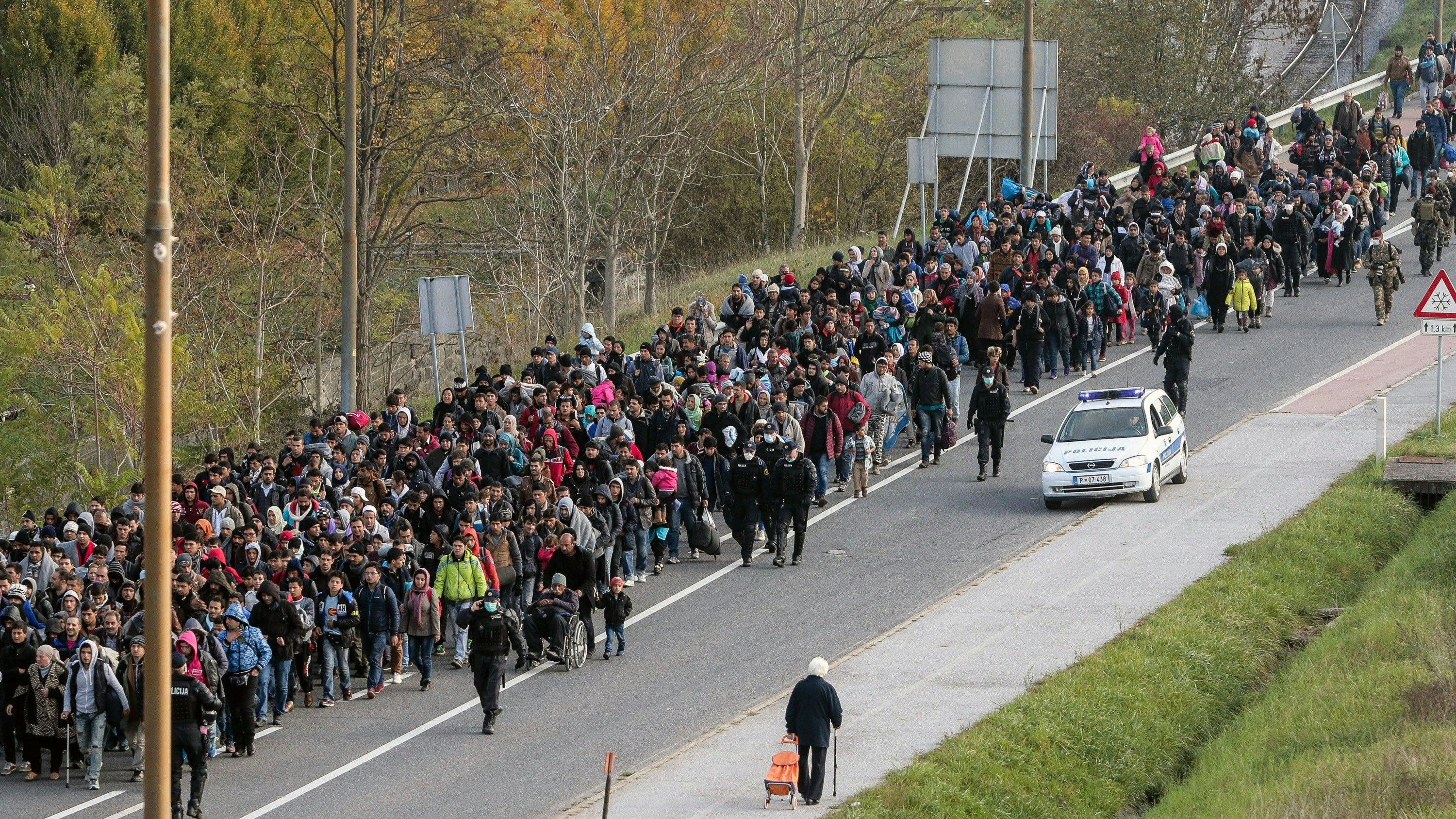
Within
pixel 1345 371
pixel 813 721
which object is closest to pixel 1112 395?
pixel 1345 371

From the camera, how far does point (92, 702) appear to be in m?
17.1

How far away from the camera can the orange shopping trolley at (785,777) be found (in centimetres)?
1515

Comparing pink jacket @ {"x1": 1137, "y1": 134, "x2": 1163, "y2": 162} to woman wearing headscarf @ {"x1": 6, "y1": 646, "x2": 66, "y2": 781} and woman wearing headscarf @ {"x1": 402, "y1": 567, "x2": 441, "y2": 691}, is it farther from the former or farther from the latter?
woman wearing headscarf @ {"x1": 6, "y1": 646, "x2": 66, "y2": 781}

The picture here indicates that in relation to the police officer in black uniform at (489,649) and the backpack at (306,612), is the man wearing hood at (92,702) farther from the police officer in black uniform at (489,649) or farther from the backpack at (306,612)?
the police officer in black uniform at (489,649)

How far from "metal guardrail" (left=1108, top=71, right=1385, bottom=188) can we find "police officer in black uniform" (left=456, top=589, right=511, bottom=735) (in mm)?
27248

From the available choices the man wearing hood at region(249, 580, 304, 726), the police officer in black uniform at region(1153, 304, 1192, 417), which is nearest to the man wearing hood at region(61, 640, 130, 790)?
A: the man wearing hood at region(249, 580, 304, 726)

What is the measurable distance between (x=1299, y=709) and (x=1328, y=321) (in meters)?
19.5

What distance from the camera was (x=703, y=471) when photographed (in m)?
23.9

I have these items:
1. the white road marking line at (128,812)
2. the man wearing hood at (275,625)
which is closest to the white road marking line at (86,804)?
the white road marking line at (128,812)

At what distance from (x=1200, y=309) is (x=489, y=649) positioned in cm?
2230

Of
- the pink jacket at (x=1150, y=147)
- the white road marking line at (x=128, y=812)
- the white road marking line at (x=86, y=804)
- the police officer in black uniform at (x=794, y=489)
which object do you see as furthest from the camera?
the pink jacket at (x=1150, y=147)

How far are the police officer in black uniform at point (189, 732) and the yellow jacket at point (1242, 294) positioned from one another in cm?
2313

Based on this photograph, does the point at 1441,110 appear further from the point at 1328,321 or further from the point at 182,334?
the point at 182,334

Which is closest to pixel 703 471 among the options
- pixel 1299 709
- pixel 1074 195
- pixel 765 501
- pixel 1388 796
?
pixel 765 501
